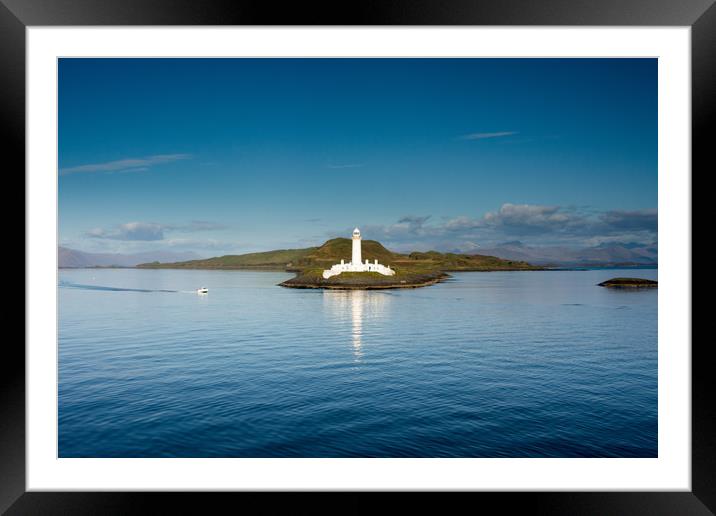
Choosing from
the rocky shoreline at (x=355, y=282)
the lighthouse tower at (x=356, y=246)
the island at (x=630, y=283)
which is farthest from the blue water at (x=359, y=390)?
the island at (x=630, y=283)

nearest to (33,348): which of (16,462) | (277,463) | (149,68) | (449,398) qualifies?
(16,462)

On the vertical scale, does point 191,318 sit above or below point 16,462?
below

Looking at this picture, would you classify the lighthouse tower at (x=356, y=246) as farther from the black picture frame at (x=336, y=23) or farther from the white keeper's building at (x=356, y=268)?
the black picture frame at (x=336, y=23)

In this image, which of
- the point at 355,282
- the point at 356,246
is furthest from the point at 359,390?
the point at 356,246

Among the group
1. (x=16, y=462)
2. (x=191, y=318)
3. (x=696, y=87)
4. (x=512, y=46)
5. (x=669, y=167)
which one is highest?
(x=512, y=46)

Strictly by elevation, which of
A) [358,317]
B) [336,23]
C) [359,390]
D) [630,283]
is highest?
[336,23]

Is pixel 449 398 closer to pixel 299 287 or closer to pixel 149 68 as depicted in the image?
pixel 299 287

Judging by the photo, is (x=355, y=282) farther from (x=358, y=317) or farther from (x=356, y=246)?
(x=358, y=317)
